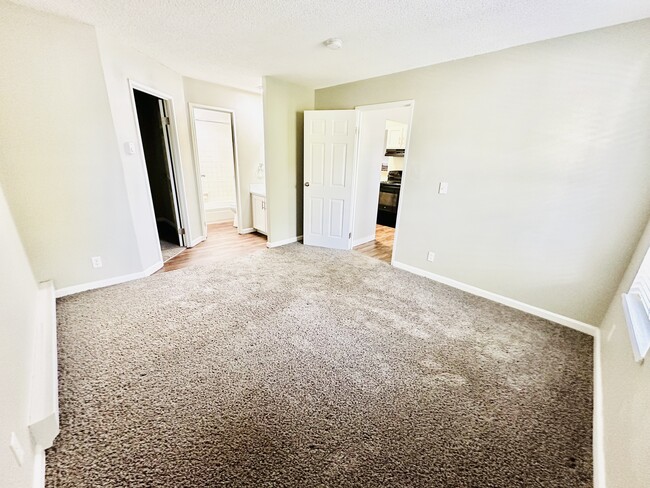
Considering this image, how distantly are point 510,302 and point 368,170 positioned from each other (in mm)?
2502

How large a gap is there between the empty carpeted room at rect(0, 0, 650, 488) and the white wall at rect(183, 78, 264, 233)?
0.80 ft

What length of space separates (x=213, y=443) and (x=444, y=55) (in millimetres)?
3441

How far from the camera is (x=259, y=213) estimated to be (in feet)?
14.8

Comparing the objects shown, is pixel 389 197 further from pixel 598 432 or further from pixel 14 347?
pixel 14 347

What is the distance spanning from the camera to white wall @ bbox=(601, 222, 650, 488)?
3.11ft

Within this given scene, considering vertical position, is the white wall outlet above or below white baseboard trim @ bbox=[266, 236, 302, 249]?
above

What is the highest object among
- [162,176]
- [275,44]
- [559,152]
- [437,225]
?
[275,44]

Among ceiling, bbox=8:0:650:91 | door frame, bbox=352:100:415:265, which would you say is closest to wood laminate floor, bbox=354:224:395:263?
door frame, bbox=352:100:415:265

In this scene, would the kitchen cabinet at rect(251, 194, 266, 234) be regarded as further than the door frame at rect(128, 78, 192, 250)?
Yes

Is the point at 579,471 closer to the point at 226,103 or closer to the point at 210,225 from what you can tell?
the point at 226,103

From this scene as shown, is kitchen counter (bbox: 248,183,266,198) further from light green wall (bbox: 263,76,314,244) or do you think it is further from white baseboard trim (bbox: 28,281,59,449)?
white baseboard trim (bbox: 28,281,59,449)

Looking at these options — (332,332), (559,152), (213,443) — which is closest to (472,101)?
(559,152)

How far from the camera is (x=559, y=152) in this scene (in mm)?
2154

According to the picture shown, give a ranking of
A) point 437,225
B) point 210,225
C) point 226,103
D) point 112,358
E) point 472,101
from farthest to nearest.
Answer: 1. point 210,225
2. point 226,103
3. point 437,225
4. point 472,101
5. point 112,358
